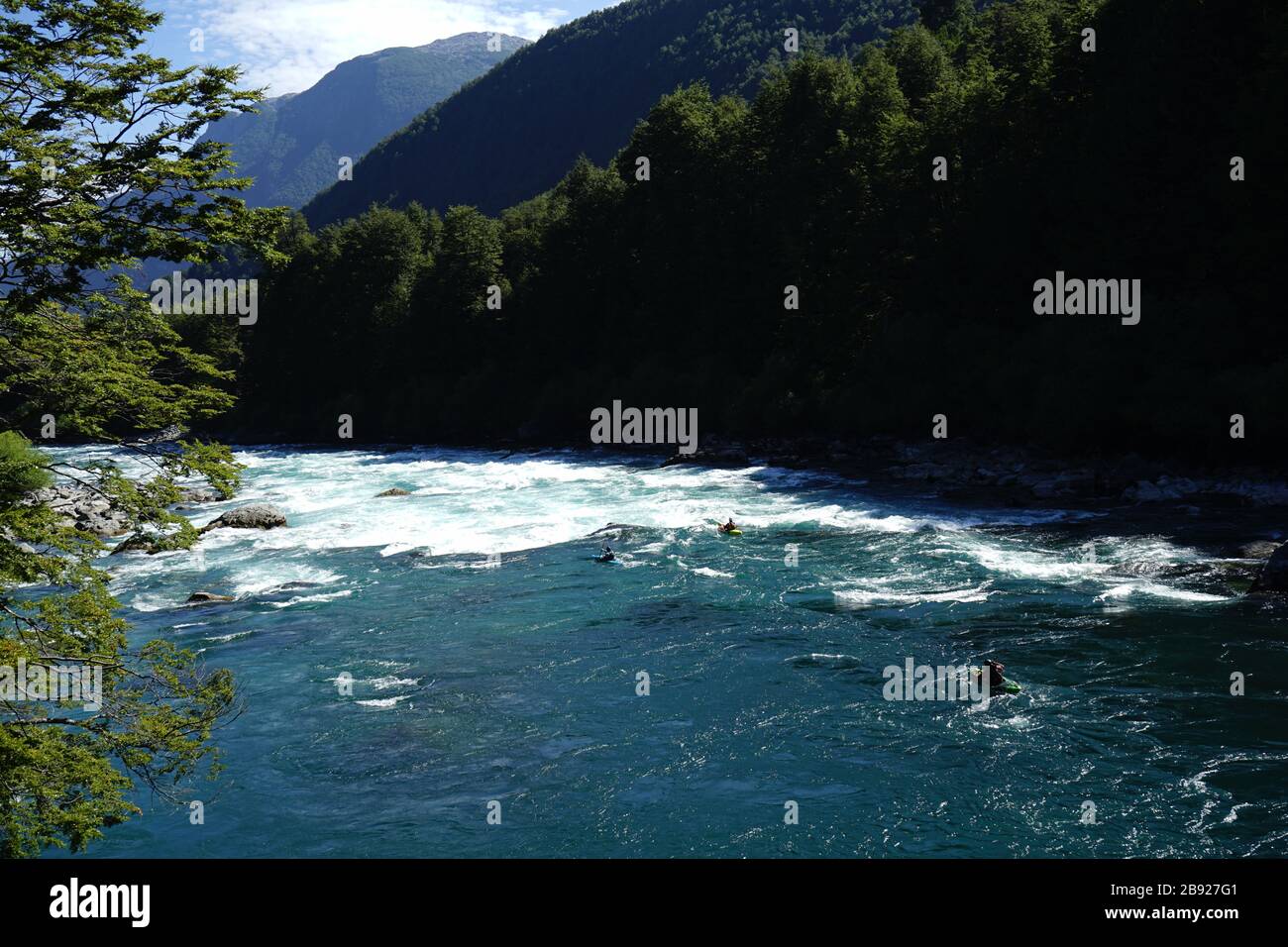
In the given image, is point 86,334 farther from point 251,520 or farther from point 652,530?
point 251,520

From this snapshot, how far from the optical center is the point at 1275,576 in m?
24.8

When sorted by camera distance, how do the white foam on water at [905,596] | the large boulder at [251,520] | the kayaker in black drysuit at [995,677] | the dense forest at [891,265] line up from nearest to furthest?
1. the kayaker in black drysuit at [995,677]
2. the white foam on water at [905,596]
3. the large boulder at [251,520]
4. the dense forest at [891,265]

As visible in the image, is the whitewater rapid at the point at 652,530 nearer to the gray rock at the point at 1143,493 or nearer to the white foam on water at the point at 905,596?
the white foam on water at the point at 905,596

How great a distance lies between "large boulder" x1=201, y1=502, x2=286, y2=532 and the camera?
41.7 metres

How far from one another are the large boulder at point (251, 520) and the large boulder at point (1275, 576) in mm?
35363

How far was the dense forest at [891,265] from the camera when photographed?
42750mm

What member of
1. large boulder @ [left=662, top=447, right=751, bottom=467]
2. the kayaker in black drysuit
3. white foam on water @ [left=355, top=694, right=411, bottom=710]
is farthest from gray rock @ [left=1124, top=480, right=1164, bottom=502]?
white foam on water @ [left=355, top=694, right=411, bottom=710]

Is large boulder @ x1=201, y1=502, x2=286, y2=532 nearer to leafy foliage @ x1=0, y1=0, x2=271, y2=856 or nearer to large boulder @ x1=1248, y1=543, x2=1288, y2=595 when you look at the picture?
leafy foliage @ x1=0, y1=0, x2=271, y2=856

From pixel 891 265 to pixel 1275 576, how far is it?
4005 centimetres

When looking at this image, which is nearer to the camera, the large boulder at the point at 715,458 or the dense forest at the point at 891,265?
the dense forest at the point at 891,265

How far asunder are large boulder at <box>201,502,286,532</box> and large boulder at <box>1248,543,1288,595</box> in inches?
1392

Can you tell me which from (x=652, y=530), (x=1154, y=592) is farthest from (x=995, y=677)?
(x=652, y=530)

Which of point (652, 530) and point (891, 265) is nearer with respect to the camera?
point (652, 530)

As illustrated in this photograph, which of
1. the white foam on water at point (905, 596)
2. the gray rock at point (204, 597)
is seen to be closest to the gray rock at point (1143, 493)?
the white foam on water at point (905, 596)
